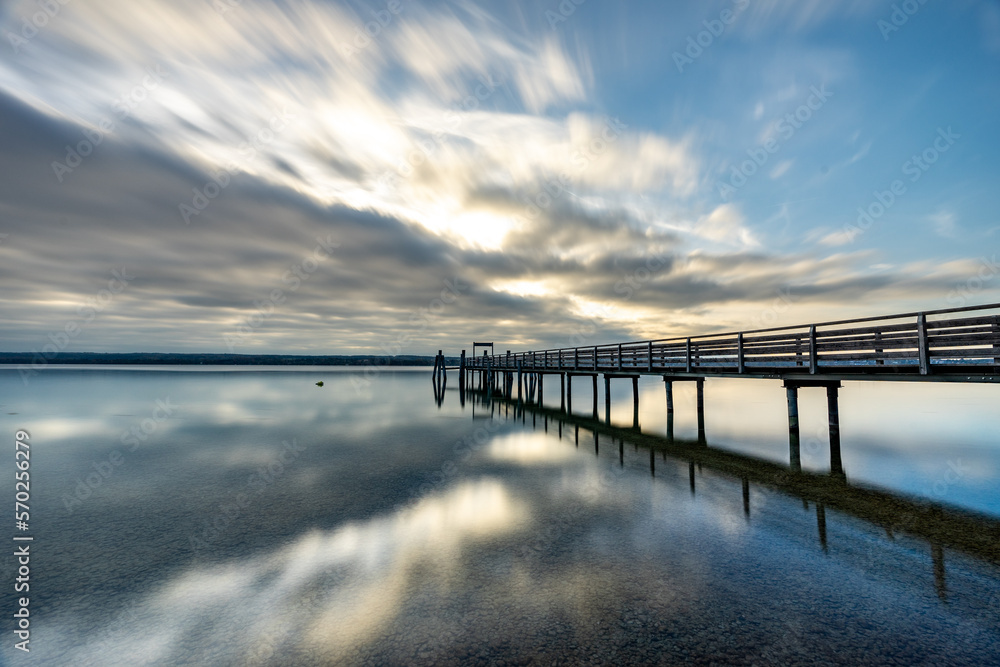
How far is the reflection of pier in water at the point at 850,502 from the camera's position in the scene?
6.58 metres

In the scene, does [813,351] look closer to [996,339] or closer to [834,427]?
[834,427]

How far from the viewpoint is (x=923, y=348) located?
9.52 m

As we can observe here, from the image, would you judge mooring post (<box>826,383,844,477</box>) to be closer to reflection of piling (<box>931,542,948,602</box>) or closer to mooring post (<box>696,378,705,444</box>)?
mooring post (<box>696,378,705,444</box>)

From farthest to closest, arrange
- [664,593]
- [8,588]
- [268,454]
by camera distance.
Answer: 1. [268,454]
2. [8,588]
3. [664,593]

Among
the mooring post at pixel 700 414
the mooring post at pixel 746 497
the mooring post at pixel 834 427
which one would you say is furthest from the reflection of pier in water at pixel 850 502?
the mooring post at pixel 834 427

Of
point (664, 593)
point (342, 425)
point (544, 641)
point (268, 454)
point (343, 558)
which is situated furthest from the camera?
point (342, 425)

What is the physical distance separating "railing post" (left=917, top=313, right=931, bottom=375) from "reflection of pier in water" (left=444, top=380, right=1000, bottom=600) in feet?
9.20

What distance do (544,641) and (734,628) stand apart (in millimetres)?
1945

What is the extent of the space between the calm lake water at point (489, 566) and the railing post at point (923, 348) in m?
2.72

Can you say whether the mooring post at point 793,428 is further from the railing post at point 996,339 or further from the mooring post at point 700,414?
the railing post at point 996,339

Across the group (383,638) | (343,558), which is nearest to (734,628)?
(383,638)

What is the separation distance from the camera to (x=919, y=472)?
1150cm

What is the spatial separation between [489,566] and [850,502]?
25.5ft

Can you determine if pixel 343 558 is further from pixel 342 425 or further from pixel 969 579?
pixel 342 425
